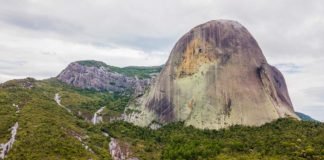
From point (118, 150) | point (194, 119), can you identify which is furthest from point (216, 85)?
point (118, 150)

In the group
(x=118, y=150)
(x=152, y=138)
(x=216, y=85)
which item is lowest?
(x=118, y=150)

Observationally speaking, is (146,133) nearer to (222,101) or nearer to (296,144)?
(222,101)

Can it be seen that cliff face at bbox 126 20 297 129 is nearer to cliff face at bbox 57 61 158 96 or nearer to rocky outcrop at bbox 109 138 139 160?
rocky outcrop at bbox 109 138 139 160

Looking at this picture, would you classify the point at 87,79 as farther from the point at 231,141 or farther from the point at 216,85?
→ the point at 231,141

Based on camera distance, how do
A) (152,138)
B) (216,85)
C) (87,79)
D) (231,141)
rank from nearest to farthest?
(231,141), (152,138), (216,85), (87,79)

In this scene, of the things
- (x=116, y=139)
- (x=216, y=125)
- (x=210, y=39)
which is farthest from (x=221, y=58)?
(x=116, y=139)

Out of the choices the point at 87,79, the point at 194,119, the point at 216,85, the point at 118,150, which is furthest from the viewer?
the point at 87,79

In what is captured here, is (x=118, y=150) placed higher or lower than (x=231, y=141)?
lower
